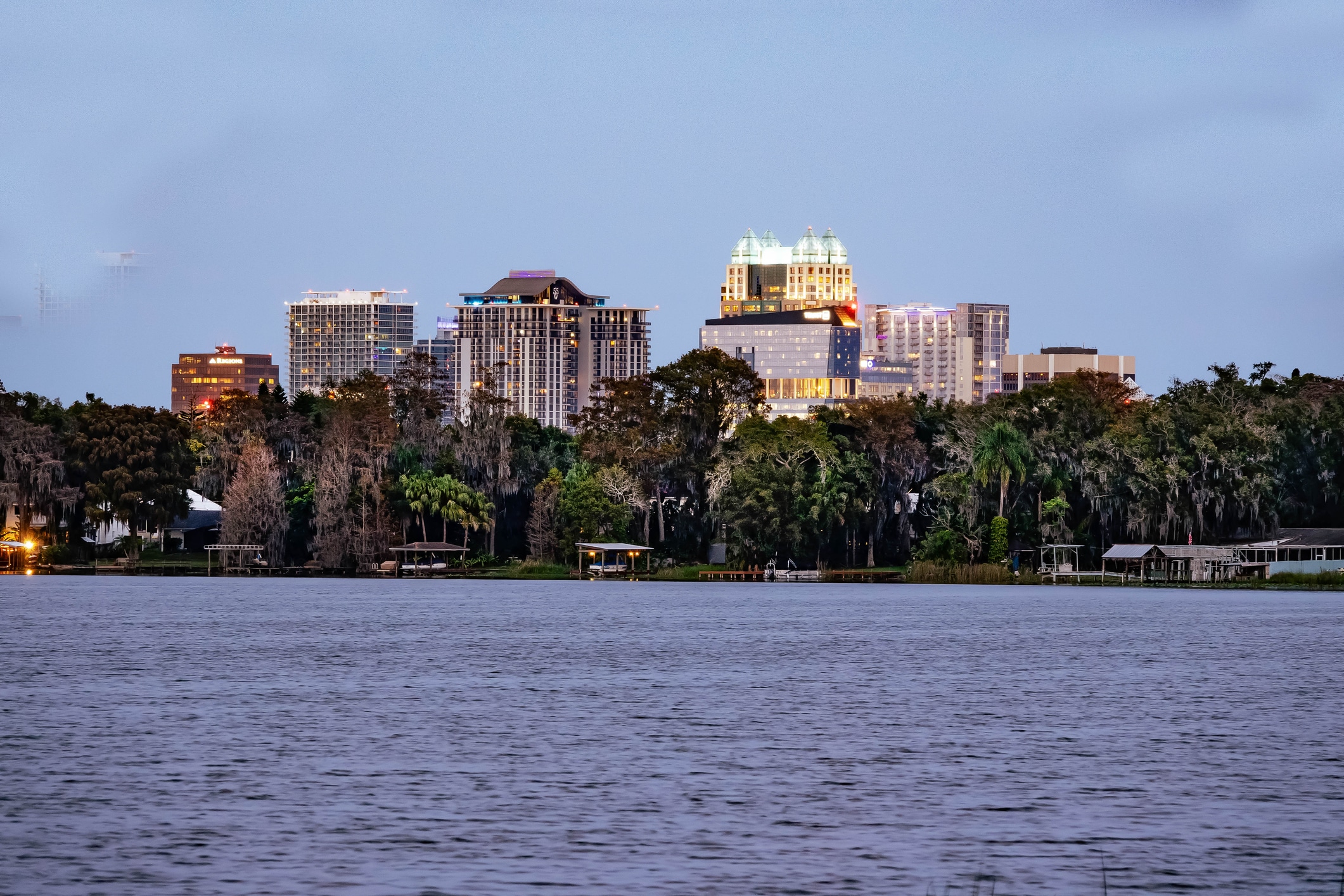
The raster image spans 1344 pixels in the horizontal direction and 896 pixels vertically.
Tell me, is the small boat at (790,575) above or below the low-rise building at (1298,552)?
below

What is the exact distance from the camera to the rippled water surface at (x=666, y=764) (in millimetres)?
21219

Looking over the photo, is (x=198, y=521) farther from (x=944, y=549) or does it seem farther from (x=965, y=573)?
(x=965, y=573)


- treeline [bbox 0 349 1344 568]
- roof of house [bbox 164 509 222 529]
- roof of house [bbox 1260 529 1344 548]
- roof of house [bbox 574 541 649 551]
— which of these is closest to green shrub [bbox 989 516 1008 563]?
treeline [bbox 0 349 1344 568]

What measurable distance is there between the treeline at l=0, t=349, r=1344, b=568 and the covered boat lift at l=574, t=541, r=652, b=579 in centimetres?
135

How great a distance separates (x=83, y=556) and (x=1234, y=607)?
83.0 meters

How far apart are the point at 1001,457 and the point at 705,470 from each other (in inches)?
848

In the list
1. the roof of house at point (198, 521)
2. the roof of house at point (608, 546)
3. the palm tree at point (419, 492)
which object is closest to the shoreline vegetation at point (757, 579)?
the roof of house at point (198, 521)

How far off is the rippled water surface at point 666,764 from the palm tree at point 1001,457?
152 feet

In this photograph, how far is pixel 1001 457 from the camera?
112 m

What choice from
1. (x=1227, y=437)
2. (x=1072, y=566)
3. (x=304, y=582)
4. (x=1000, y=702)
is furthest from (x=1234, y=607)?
(x=304, y=582)

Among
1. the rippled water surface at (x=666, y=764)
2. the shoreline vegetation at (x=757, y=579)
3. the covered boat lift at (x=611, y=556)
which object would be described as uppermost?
the covered boat lift at (x=611, y=556)

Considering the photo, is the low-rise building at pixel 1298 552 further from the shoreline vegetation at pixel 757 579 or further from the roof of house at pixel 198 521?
the roof of house at pixel 198 521

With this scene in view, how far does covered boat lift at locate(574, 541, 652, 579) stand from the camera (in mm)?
121938

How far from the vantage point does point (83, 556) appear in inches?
5212
